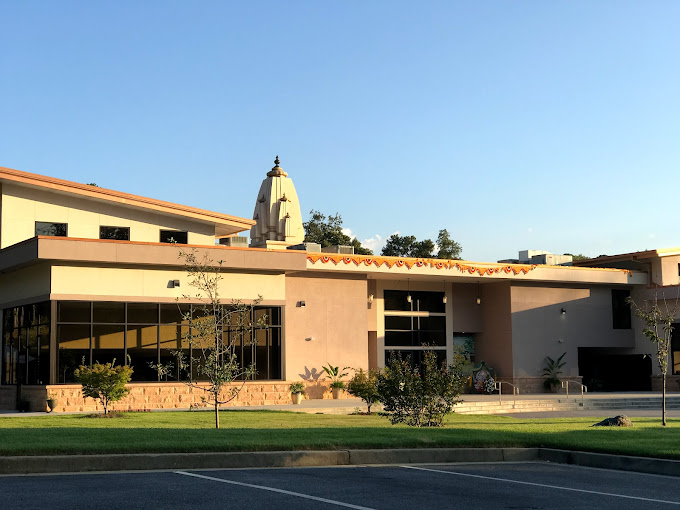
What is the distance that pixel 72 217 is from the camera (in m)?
31.8

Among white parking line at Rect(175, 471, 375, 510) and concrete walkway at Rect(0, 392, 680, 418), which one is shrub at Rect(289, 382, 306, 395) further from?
white parking line at Rect(175, 471, 375, 510)

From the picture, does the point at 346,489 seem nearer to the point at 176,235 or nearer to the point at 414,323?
the point at 176,235

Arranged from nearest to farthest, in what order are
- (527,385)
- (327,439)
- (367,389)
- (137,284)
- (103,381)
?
(327,439), (103,381), (367,389), (137,284), (527,385)

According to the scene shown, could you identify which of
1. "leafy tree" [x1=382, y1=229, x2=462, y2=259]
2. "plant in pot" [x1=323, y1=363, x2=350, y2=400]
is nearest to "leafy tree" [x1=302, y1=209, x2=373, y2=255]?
"leafy tree" [x1=382, y1=229, x2=462, y2=259]

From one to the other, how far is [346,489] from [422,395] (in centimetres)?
1004

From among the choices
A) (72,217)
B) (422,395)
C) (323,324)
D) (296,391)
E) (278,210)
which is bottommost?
(296,391)

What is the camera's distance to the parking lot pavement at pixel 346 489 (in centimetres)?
956

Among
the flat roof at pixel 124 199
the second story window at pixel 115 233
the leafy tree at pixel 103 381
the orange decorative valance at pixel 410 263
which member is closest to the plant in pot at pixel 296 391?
the orange decorative valance at pixel 410 263

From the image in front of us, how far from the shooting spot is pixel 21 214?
31203 millimetres

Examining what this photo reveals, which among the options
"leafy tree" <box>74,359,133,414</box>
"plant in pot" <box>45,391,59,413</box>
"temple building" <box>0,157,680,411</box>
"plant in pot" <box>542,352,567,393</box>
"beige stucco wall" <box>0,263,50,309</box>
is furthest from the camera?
"plant in pot" <box>542,352,567,393</box>

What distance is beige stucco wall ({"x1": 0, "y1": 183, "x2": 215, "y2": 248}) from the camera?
31031mm

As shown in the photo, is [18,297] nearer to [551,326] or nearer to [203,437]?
[203,437]

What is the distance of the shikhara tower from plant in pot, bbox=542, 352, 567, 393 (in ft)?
43.3

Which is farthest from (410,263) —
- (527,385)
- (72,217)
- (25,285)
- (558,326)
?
(25,285)
